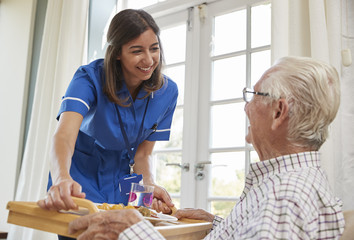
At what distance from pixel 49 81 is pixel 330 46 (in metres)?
2.26

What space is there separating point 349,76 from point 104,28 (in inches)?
88.8

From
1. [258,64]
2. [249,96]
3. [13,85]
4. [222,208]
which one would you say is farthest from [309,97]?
[13,85]

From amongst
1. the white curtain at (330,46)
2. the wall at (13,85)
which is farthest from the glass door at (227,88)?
the wall at (13,85)

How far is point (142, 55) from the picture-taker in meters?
1.81

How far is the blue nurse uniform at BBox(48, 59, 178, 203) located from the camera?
1767mm

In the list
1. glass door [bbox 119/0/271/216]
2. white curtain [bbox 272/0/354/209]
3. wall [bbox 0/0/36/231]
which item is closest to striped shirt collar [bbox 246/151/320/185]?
white curtain [bbox 272/0/354/209]

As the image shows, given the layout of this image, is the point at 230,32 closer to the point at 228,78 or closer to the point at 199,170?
the point at 228,78

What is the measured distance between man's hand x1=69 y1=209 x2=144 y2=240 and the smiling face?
88cm

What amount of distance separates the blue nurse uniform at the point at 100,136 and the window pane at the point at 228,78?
1105mm

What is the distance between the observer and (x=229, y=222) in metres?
1.23

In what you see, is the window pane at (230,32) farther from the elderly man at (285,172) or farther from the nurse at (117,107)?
the elderly man at (285,172)

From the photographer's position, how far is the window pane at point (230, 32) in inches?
117

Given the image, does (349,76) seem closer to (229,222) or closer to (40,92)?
(229,222)

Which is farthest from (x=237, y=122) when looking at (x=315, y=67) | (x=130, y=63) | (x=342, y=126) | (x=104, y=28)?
(x=315, y=67)
